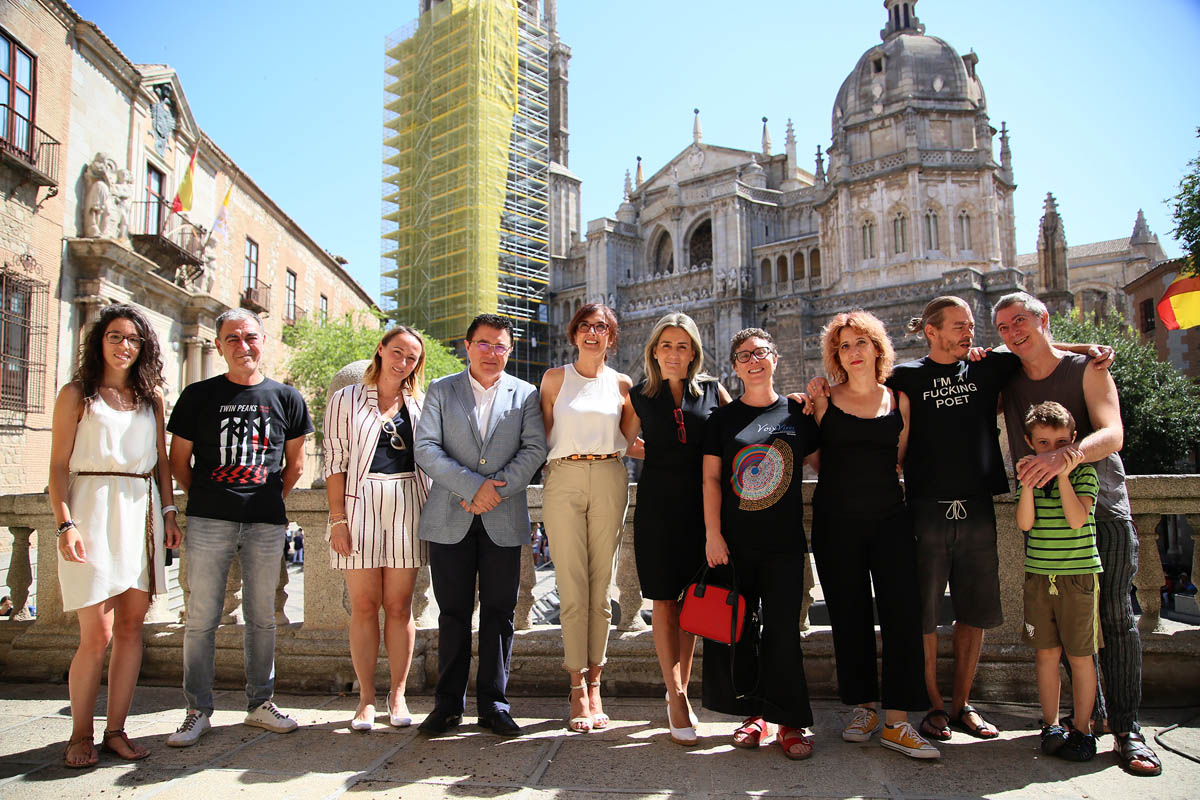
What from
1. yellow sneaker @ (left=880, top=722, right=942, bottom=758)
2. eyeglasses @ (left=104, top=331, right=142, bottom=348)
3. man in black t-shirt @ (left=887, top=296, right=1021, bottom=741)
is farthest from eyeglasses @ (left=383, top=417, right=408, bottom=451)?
yellow sneaker @ (left=880, top=722, right=942, bottom=758)

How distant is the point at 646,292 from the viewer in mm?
40812

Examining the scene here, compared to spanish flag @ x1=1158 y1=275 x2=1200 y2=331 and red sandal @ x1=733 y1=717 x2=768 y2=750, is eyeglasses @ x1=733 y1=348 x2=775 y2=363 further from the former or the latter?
spanish flag @ x1=1158 y1=275 x2=1200 y2=331

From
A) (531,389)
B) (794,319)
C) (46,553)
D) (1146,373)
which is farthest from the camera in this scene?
(794,319)

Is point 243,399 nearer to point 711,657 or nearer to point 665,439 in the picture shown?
point 665,439

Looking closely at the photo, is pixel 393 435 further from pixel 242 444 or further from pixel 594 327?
pixel 594 327

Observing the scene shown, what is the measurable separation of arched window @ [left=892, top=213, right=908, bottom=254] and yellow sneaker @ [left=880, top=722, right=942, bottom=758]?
32.6 meters

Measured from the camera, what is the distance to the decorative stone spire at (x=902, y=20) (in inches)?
1476

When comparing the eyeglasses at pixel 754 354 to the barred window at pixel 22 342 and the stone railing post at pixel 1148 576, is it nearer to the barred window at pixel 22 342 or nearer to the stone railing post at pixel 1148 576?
the stone railing post at pixel 1148 576

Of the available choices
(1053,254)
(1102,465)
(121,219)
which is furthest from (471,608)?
(1053,254)

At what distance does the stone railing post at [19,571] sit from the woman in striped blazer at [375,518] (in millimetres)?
2250

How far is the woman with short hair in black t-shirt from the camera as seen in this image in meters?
3.11

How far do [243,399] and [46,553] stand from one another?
1.84 meters

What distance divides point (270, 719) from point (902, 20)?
1727 inches

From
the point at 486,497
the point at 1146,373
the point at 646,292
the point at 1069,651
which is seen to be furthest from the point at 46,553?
the point at 646,292
